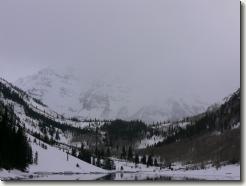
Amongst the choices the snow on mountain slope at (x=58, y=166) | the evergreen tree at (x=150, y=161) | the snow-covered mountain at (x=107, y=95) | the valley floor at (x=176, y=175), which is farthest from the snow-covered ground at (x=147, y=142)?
the valley floor at (x=176, y=175)

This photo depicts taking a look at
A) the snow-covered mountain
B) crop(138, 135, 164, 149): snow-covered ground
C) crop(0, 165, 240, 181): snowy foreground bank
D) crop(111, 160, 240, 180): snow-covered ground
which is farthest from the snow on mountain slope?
the snow-covered mountain

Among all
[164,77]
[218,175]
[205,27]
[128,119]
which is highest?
[205,27]

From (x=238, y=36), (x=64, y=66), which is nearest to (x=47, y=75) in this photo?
(x=64, y=66)

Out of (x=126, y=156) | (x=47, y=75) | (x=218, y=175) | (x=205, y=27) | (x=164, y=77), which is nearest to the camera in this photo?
(x=218, y=175)

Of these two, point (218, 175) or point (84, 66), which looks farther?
point (84, 66)

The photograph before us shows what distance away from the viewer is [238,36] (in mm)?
8906

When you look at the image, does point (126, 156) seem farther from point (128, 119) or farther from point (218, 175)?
point (218, 175)

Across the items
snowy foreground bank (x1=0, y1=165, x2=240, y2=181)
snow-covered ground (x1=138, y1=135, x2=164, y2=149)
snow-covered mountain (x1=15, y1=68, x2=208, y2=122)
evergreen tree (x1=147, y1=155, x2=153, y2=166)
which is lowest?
snowy foreground bank (x1=0, y1=165, x2=240, y2=181)

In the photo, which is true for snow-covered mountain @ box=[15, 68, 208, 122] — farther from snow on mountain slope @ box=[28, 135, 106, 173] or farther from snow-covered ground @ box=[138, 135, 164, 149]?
snow on mountain slope @ box=[28, 135, 106, 173]

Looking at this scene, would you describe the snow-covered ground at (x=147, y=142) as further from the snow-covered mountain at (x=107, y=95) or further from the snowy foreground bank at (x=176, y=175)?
the snowy foreground bank at (x=176, y=175)

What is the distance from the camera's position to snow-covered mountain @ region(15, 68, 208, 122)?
1059cm

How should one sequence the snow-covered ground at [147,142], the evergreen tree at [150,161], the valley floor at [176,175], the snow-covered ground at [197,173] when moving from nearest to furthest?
1. the snow-covered ground at [197,173]
2. the valley floor at [176,175]
3. the evergreen tree at [150,161]
4. the snow-covered ground at [147,142]

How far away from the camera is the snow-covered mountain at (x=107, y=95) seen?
10.6 meters

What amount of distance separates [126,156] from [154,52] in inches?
123
